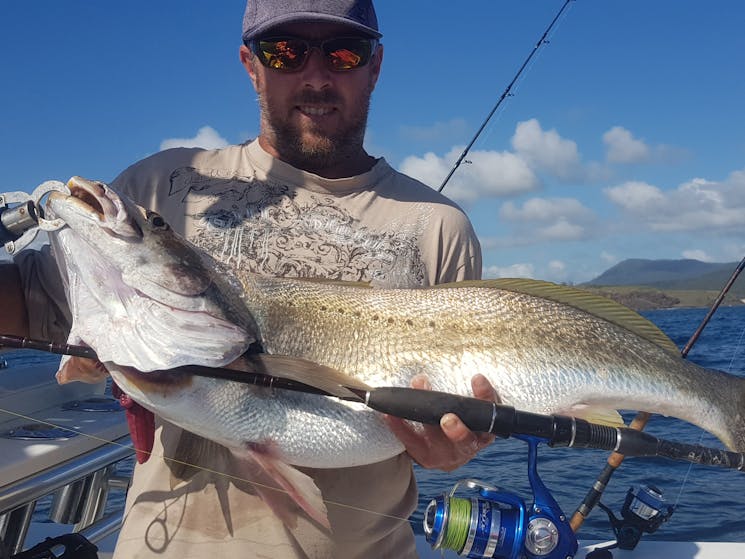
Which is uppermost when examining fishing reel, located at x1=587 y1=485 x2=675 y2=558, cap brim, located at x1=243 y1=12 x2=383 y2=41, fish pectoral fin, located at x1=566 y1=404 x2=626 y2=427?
cap brim, located at x1=243 y1=12 x2=383 y2=41

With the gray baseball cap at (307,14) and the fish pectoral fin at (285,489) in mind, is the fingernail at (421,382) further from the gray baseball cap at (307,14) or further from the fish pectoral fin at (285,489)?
the gray baseball cap at (307,14)

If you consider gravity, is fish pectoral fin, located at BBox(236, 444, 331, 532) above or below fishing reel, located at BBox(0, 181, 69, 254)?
below

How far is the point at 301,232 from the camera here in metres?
2.99

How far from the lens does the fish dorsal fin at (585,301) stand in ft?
9.85

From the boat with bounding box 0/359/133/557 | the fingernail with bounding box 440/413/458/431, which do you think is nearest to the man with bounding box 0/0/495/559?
the fingernail with bounding box 440/413/458/431

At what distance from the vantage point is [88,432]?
401cm

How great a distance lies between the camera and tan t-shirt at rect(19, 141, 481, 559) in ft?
8.45

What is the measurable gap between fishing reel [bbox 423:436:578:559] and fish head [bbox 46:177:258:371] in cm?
157

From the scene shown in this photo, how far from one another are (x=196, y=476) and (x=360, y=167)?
1653mm

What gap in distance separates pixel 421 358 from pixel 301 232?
2.62 feet

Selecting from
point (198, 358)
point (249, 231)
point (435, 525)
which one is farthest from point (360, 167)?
point (435, 525)

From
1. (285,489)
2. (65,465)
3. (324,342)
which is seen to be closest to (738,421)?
(324,342)

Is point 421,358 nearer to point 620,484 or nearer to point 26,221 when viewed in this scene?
point 26,221

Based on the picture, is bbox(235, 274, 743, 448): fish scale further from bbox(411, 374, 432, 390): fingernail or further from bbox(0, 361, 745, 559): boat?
bbox(0, 361, 745, 559): boat
